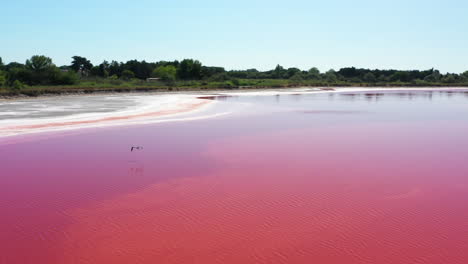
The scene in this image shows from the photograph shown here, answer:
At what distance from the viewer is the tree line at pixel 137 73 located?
169 ft

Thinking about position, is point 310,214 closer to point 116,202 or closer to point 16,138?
point 116,202

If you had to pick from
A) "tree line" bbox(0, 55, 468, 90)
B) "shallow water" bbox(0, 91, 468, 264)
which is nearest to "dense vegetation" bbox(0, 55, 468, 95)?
"tree line" bbox(0, 55, 468, 90)

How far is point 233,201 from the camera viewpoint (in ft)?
28.4

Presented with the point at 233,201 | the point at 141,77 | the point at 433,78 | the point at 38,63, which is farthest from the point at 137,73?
the point at 233,201

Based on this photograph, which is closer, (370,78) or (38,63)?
(38,63)

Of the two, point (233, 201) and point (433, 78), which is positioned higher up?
point (433, 78)

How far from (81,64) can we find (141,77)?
12.4m

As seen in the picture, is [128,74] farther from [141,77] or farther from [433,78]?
[433,78]

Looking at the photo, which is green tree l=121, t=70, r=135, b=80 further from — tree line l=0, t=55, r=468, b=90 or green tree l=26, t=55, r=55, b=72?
green tree l=26, t=55, r=55, b=72

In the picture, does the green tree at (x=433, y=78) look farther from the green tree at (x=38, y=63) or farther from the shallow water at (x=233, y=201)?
the shallow water at (x=233, y=201)

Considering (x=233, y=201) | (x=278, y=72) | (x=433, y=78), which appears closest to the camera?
(x=233, y=201)

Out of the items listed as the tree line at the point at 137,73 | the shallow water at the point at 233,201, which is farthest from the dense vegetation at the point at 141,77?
the shallow water at the point at 233,201

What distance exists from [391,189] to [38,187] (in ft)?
27.8

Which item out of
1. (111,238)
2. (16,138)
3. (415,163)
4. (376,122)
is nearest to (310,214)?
(111,238)
